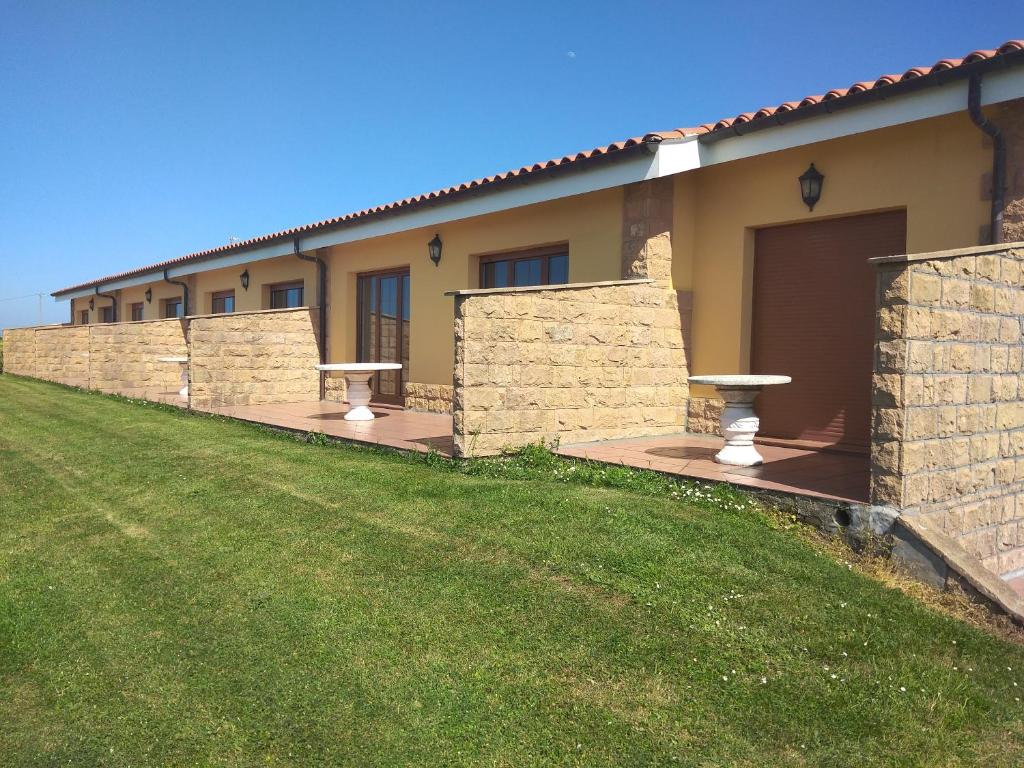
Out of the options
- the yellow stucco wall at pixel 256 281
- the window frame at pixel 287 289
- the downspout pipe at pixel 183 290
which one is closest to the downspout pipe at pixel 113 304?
the downspout pipe at pixel 183 290

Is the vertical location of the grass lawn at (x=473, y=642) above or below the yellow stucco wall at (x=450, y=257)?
below

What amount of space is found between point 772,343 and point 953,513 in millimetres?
3303

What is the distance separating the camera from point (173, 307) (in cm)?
2144

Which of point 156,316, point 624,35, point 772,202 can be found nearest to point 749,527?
point 772,202

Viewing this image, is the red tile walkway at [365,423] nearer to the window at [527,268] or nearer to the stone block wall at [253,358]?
the stone block wall at [253,358]

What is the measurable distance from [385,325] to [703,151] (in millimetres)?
7091

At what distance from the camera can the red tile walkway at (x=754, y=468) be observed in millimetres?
5441

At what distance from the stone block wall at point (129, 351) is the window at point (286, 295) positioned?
2010 mm

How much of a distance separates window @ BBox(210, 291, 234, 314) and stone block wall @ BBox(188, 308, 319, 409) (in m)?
5.33

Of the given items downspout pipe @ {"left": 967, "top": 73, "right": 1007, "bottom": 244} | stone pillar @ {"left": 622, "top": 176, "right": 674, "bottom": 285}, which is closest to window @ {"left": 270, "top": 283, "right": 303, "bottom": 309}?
stone pillar @ {"left": 622, "top": 176, "right": 674, "bottom": 285}

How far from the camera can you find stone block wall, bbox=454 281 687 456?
6785mm

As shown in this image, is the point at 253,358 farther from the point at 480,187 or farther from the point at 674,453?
the point at 674,453

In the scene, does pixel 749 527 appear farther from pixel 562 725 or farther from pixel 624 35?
pixel 624 35

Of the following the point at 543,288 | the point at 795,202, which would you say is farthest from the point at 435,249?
the point at 795,202
